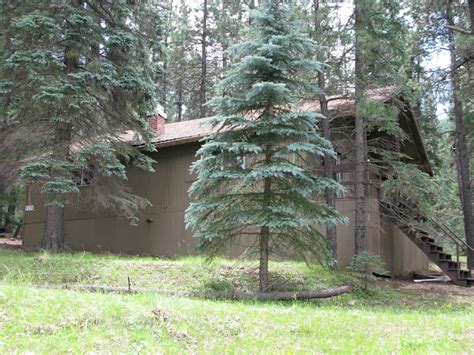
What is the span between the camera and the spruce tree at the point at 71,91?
39.9 ft

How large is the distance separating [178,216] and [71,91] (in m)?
5.79

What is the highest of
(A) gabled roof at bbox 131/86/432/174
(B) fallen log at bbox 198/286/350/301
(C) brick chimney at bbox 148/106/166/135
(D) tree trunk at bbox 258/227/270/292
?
(C) brick chimney at bbox 148/106/166/135

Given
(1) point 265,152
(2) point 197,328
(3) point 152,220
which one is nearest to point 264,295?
(1) point 265,152

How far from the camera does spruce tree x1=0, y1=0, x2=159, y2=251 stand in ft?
39.9

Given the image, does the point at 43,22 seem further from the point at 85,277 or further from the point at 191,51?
the point at 191,51

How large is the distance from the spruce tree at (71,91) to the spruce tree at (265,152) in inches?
190

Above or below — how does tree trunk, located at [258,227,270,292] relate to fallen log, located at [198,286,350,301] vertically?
above

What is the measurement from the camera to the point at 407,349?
5078 mm

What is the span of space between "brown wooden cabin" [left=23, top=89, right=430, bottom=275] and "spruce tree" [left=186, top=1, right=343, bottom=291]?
4.30 metres

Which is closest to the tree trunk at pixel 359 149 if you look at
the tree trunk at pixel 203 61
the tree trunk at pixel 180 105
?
the tree trunk at pixel 203 61

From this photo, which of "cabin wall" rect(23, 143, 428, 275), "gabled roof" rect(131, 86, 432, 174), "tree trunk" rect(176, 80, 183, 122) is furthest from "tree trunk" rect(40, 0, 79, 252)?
"tree trunk" rect(176, 80, 183, 122)

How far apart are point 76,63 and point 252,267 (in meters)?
8.35

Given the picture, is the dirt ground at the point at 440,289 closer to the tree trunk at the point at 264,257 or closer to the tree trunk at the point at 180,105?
the tree trunk at the point at 264,257

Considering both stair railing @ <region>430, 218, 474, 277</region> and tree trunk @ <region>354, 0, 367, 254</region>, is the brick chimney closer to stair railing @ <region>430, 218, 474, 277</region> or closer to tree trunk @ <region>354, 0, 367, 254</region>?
tree trunk @ <region>354, 0, 367, 254</region>
